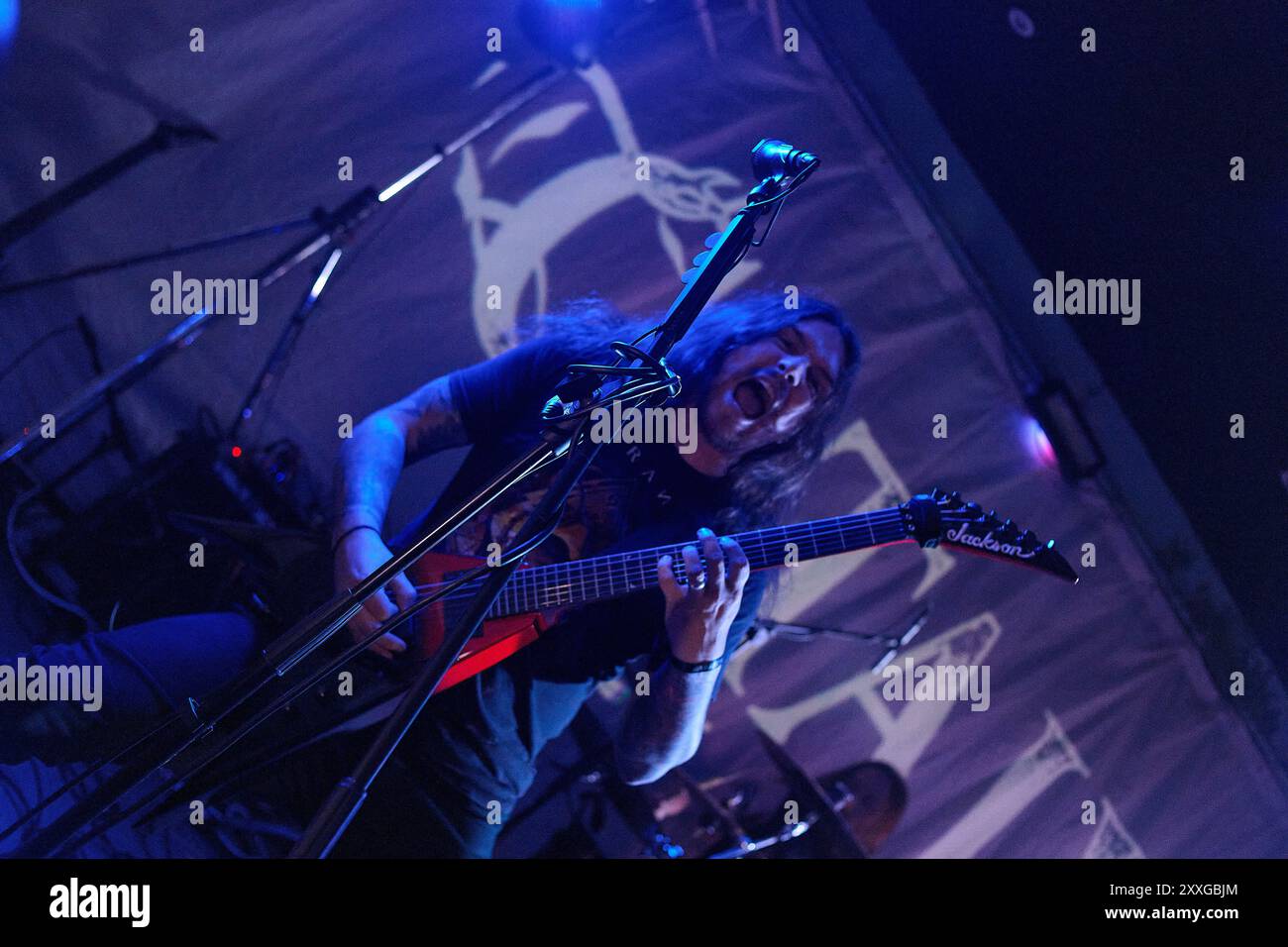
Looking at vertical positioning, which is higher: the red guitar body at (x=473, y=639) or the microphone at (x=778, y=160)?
the microphone at (x=778, y=160)

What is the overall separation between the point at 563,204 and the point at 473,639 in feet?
6.40

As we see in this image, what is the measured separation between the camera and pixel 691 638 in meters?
2.16

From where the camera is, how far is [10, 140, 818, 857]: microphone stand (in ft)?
4.35

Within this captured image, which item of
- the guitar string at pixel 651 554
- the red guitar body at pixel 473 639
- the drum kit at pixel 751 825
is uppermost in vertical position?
the guitar string at pixel 651 554

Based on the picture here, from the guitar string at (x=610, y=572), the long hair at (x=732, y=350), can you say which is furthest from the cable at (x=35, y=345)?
the guitar string at (x=610, y=572)

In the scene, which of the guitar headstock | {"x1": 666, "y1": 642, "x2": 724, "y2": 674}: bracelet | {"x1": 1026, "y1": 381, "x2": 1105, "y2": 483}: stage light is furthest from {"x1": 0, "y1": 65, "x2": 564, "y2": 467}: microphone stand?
{"x1": 1026, "y1": 381, "x2": 1105, "y2": 483}: stage light

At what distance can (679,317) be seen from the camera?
1546 mm

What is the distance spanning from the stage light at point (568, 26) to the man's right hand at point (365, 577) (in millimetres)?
1997

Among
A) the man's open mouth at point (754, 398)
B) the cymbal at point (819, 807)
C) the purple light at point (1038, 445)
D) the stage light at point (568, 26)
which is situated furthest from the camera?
the purple light at point (1038, 445)

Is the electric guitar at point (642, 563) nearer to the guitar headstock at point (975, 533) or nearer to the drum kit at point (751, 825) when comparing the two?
the guitar headstock at point (975, 533)

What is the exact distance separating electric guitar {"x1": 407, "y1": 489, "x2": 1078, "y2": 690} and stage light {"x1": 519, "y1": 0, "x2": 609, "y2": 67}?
1965 mm

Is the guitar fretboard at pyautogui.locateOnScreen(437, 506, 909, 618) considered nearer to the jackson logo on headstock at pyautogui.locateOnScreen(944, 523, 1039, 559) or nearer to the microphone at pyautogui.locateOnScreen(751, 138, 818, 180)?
the jackson logo on headstock at pyautogui.locateOnScreen(944, 523, 1039, 559)

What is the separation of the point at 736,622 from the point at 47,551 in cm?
212

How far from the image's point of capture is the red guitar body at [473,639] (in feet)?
6.98
